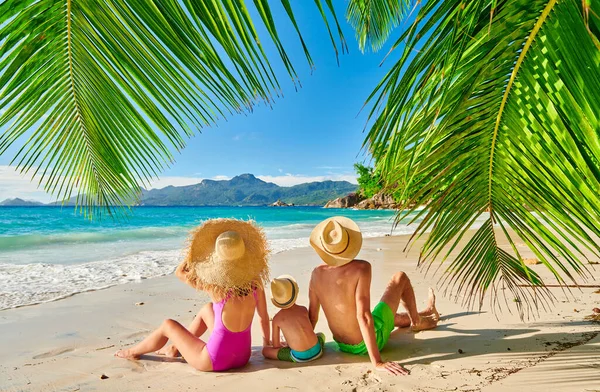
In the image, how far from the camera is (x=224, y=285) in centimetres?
262

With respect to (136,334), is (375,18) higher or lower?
higher

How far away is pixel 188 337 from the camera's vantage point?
2.79m

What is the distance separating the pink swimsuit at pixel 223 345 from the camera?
8.75 ft

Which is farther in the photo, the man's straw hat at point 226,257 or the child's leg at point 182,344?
the child's leg at point 182,344

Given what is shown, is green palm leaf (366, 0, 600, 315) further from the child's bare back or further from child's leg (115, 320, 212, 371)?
child's leg (115, 320, 212, 371)

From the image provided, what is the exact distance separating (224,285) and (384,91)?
1.79m

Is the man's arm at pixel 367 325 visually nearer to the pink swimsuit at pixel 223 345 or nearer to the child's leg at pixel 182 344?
the pink swimsuit at pixel 223 345

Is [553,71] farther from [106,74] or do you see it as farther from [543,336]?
[543,336]

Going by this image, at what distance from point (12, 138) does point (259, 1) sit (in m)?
0.73

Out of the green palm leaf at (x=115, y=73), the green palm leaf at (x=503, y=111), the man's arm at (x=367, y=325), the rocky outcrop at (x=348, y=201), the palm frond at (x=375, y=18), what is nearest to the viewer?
the green palm leaf at (x=115, y=73)

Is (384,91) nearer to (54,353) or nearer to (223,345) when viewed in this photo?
(223,345)

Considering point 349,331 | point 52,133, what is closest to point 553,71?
point 52,133

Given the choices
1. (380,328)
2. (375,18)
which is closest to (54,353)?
(380,328)

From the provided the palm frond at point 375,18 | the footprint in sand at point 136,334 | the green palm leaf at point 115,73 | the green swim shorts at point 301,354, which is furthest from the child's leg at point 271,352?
the palm frond at point 375,18
